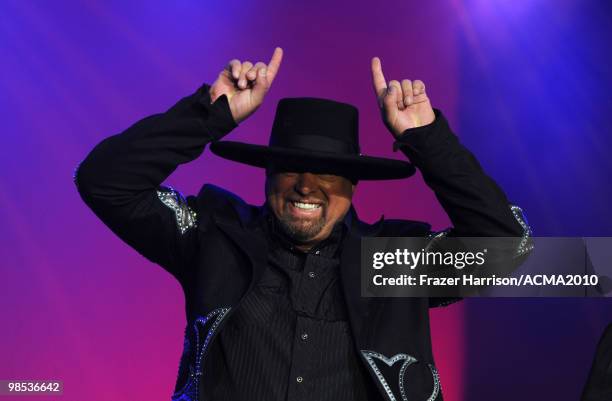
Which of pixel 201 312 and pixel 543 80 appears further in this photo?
pixel 543 80

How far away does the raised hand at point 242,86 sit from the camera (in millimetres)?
2338

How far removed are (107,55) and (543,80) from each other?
5.54 ft

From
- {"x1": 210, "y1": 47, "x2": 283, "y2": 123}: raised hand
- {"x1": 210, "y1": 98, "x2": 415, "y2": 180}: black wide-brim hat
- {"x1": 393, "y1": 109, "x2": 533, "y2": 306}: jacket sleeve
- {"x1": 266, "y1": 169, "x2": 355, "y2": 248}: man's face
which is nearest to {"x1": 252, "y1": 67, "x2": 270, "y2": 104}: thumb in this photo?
{"x1": 210, "y1": 47, "x2": 283, "y2": 123}: raised hand

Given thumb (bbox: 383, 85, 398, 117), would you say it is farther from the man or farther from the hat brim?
the hat brim

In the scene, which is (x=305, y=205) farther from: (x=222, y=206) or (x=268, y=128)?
(x=268, y=128)

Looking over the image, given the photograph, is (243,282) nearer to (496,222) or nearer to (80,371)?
(496,222)

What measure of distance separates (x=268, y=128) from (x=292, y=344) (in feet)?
5.26

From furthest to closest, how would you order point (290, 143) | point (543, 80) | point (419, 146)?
point (543, 80)
point (290, 143)
point (419, 146)

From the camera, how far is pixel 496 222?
2.32 m

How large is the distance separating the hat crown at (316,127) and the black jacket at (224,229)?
0.26m

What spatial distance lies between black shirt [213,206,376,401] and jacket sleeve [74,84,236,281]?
338 mm

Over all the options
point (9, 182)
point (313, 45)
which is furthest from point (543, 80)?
point (9, 182)

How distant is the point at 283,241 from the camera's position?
254 centimetres

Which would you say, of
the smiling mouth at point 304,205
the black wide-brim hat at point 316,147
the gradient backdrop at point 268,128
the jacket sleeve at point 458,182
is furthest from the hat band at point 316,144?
the gradient backdrop at point 268,128
